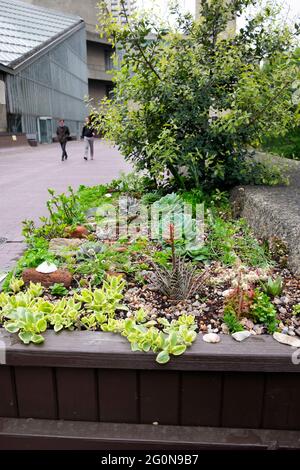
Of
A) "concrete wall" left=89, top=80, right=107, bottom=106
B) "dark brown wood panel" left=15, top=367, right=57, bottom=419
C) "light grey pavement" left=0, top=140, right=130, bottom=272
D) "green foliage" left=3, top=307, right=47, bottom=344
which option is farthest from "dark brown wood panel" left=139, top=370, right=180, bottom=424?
"concrete wall" left=89, top=80, right=107, bottom=106

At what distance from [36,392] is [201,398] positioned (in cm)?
90

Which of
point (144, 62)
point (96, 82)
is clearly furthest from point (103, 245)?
point (96, 82)

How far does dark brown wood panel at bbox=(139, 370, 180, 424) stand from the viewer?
6.84 feet

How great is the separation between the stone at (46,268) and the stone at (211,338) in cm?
142

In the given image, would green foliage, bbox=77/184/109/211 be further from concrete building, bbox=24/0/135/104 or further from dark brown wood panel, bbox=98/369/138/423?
concrete building, bbox=24/0/135/104

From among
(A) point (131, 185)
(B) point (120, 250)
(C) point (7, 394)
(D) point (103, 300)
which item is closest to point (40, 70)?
(A) point (131, 185)

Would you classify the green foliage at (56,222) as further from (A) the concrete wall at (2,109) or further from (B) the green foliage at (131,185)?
(A) the concrete wall at (2,109)

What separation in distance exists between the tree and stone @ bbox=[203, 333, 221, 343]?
3014 millimetres

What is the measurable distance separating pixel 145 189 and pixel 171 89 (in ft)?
5.75

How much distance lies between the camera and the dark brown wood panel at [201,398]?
6.81 ft

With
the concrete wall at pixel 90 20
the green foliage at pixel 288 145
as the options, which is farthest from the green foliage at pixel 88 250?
the concrete wall at pixel 90 20

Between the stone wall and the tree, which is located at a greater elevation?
the tree

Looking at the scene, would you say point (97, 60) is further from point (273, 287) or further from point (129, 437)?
point (129, 437)
